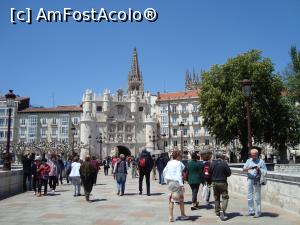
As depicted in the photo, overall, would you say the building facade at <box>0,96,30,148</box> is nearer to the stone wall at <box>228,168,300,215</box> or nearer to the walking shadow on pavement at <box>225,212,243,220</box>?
the stone wall at <box>228,168,300,215</box>

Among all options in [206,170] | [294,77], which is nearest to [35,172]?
[206,170]

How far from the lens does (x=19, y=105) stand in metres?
99.2

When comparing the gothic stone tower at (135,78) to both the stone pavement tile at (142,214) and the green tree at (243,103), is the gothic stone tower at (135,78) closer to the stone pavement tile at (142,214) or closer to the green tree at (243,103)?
the green tree at (243,103)

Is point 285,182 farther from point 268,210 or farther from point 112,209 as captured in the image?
point 112,209

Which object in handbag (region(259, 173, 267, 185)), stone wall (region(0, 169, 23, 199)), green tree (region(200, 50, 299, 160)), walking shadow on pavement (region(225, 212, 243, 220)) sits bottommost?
walking shadow on pavement (region(225, 212, 243, 220))

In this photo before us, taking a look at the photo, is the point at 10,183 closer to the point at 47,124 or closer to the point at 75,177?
the point at 75,177

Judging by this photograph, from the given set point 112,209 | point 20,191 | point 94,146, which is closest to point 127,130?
point 94,146

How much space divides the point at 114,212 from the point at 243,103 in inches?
1224

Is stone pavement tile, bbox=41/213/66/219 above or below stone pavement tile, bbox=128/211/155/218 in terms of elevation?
above

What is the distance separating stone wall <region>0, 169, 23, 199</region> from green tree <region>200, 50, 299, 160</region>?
2587cm

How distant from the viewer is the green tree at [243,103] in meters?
40.8

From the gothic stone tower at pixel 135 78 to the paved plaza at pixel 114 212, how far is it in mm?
100267

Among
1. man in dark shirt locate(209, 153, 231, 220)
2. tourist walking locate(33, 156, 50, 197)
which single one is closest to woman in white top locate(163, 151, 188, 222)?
man in dark shirt locate(209, 153, 231, 220)

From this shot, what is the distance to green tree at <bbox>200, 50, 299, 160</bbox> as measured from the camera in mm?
40844
